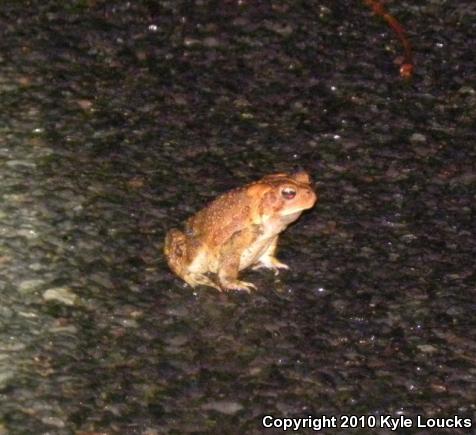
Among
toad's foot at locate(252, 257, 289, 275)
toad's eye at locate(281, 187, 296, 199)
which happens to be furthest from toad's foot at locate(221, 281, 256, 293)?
toad's eye at locate(281, 187, 296, 199)

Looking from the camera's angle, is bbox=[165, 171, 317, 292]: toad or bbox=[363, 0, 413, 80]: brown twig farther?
bbox=[363, 0, 413, 80]: brown twig

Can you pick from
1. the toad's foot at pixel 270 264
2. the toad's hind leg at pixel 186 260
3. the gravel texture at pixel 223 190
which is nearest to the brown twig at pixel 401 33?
the gravel texture at pixel 223 190

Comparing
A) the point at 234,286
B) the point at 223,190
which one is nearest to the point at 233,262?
the point at 234,286

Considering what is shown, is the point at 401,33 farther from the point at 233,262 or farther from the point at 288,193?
the point at 233,262

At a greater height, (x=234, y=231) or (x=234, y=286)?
(x=234, y=231)

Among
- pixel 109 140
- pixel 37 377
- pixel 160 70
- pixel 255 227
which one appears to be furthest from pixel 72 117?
pixel 37 377

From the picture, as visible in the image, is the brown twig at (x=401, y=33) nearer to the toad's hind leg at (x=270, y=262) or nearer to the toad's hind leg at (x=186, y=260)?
the toad's hind leg at (x=270, y=262)

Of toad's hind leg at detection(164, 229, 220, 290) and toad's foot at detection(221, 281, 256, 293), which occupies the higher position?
toad's hind leg at detection(164, 229, 220, 290)

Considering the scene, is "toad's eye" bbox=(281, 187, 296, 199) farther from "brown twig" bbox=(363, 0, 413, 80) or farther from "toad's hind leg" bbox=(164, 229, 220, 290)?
"brown twig" bbox=(363, 0, 413, 80)
